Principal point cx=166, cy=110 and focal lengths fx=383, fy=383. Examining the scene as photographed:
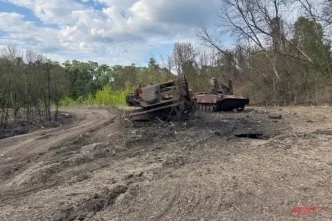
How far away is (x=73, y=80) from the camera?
6147 centimetres

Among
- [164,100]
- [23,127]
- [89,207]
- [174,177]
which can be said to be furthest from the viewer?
[23,127]

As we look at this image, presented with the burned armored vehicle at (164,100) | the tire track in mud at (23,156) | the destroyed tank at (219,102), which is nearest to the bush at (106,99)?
the destroyed tank at (219,102)

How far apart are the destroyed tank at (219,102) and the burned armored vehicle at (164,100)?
456cm

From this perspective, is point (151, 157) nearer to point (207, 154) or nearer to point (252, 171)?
point (207, 154)

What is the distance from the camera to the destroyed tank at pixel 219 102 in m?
18.9

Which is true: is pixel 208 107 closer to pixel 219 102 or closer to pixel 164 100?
pixel 219 102

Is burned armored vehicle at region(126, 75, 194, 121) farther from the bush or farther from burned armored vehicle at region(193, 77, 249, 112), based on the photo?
the bush

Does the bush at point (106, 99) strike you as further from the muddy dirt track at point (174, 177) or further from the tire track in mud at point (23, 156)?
the muddy dirt track at point (174, 177)

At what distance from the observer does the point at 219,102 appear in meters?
18.9

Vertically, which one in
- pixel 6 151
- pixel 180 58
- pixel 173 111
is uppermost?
pixel 180 58

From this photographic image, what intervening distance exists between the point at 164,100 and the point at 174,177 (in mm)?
7727

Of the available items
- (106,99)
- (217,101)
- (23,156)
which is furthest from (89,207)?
(106,99)

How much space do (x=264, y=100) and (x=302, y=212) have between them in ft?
76.3

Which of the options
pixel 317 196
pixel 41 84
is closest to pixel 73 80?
pixel 41 84
